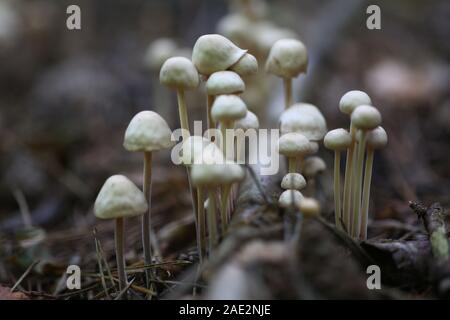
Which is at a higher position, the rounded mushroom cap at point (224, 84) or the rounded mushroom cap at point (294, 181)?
the rounded mushroom cap at point (224, 84)

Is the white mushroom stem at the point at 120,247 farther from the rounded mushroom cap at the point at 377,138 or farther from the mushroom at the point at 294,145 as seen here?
the rounded mushroom cap at the point at 377,138

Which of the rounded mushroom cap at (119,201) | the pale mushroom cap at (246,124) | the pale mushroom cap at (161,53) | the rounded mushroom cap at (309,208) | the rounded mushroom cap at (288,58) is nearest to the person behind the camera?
the rounded mushroom cap at (309,208)

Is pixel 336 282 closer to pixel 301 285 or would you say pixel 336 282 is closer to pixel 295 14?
pixel 301 285

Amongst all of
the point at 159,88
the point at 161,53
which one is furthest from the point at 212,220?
the point at 159,88

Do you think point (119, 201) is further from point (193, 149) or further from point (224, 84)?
point (224, 84)

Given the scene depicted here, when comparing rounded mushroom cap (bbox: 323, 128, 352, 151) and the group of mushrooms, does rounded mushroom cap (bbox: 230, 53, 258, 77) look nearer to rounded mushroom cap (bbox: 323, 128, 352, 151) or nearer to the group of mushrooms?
the group of mushrooms

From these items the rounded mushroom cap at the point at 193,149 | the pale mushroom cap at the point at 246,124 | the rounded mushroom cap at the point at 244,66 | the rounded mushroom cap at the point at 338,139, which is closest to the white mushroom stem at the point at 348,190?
the rounded mushroom cap at the point at 338,139
